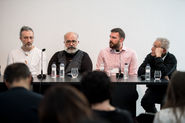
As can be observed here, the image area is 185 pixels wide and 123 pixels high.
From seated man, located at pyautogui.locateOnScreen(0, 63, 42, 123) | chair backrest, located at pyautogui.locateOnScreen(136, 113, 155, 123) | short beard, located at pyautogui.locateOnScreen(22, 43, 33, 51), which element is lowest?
chair backrest, located at pyautogui.locateOnScreen(136, 113, 155, 123)

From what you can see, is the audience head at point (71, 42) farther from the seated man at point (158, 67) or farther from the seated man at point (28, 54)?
the seated man at point (158, 67)

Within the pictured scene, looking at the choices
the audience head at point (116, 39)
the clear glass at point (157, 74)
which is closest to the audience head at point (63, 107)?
the clear glass at point (157, 74)

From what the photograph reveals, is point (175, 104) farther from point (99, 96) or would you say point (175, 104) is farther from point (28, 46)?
point (28, 46)

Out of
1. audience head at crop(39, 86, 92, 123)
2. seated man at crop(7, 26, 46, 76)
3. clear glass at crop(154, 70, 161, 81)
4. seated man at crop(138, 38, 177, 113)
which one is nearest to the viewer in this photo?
audience head at crop(39, 86, 92, 123)

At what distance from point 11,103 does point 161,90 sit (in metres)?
2.91

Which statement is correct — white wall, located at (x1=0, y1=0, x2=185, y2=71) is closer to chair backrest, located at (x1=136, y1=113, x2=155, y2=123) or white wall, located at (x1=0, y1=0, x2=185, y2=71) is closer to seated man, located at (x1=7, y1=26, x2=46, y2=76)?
seated man, located at (x1=7, y1=26, x2=46, y2=76)

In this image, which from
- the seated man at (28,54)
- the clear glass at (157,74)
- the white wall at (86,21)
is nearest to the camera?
the clear glass at (157,74)

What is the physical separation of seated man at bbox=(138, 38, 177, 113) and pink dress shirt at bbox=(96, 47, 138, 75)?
0.20 metres

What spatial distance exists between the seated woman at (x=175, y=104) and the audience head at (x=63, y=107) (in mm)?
1012

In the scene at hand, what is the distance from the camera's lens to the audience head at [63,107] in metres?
1.21

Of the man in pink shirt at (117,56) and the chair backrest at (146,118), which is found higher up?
the man in pink shirt at (117,56)

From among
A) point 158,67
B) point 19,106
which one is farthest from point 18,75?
point 158,67

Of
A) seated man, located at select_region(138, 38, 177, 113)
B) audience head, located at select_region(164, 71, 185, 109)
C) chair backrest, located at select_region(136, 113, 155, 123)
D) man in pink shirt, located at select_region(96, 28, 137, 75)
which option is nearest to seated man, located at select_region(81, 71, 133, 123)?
audience head, located at select_region(164, 71, 185, 109)

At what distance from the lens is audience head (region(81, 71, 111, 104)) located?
202 centimetres
